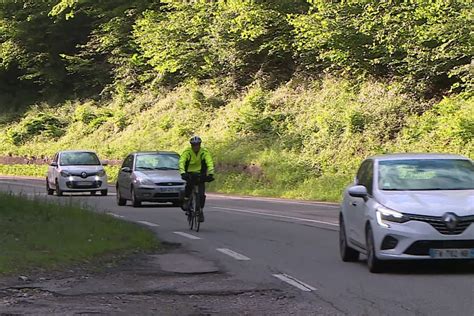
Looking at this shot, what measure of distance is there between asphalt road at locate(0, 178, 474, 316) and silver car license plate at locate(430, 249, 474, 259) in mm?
269

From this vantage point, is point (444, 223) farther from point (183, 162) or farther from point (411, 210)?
point (183, 162)

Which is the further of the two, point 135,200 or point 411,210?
point 135,200

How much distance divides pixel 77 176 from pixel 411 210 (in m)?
23.1

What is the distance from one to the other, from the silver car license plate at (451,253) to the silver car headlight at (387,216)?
53 cm

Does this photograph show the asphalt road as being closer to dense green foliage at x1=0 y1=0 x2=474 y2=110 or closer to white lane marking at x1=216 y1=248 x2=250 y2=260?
white lane marking at x1=216 y1=248 x2=250 y2=260

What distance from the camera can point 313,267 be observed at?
12.4m

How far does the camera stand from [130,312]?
8.97 metres

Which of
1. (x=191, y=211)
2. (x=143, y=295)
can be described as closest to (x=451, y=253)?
(x=143, y=295)

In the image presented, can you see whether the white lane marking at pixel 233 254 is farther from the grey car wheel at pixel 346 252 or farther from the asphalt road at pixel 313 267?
the grey car wheel at pixel 346 252

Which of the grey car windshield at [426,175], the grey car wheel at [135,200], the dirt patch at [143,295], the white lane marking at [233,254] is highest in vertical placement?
the grey car windshield at [426,175]

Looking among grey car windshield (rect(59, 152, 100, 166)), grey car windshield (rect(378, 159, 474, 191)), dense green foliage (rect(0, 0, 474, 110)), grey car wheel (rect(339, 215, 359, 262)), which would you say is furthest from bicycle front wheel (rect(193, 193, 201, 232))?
grey car windshield (rect(59, 152, 100, 166))

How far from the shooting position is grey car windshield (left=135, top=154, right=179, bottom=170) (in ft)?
88.1

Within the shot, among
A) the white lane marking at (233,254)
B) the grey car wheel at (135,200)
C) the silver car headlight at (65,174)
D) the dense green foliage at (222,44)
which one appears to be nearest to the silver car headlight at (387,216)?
the white lane marking at (233,254)

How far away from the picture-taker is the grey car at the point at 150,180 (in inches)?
1016
